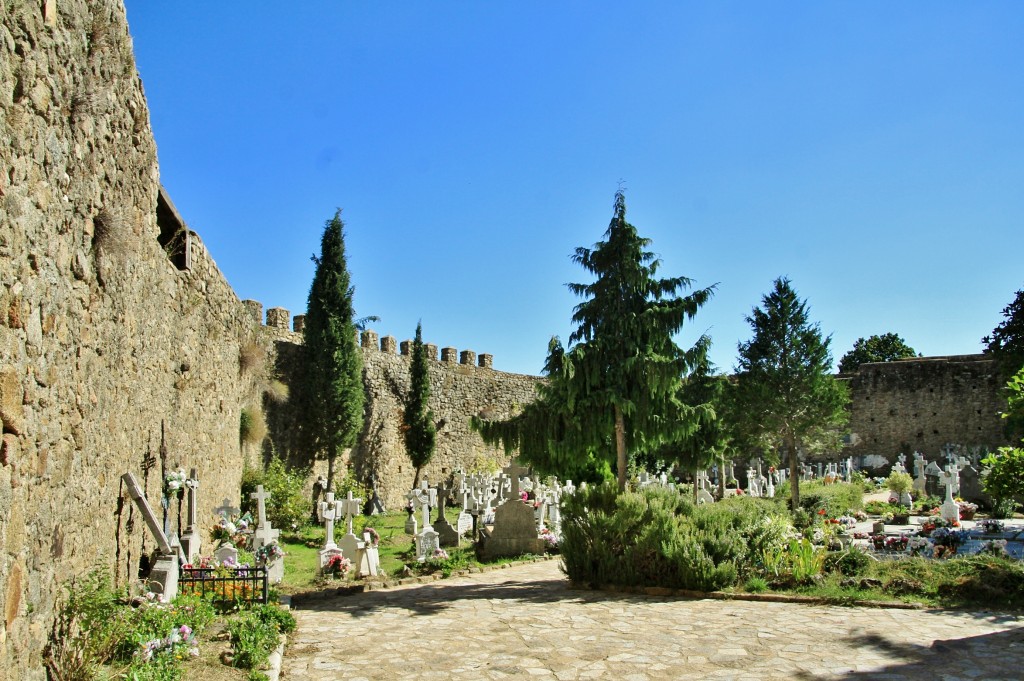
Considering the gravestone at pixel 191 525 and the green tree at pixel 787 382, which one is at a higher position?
the green tree at pixel 787 382

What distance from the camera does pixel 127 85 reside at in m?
7.18

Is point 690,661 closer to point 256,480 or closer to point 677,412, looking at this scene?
point 677,412

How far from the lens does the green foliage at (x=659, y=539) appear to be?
33.4 feet

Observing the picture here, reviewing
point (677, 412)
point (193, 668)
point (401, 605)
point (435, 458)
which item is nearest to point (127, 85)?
point (193, 668)

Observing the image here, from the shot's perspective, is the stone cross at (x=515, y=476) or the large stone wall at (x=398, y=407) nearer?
the stone cross at (x=515, y=476)

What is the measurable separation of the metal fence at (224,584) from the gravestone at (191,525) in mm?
820

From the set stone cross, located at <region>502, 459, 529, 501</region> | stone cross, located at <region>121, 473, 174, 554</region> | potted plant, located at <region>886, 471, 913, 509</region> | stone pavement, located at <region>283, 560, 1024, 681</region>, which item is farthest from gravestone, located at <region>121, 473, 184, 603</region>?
potted plant, located at <region>886, 471, 913, 509</region>

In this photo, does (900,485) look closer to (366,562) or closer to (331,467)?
(331,467)

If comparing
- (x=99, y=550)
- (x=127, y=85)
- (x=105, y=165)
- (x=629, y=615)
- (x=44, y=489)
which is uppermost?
(x=127, y=85)

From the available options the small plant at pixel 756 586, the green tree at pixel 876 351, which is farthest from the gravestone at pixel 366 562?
the green tree at pixel 876 351

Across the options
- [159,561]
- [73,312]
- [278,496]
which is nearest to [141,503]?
[159,561]

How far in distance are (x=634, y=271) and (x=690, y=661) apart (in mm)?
7173

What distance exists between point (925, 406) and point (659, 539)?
29.1 metres

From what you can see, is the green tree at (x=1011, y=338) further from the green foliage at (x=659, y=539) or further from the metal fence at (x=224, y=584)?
the metal fence at (x=224, y=584)
